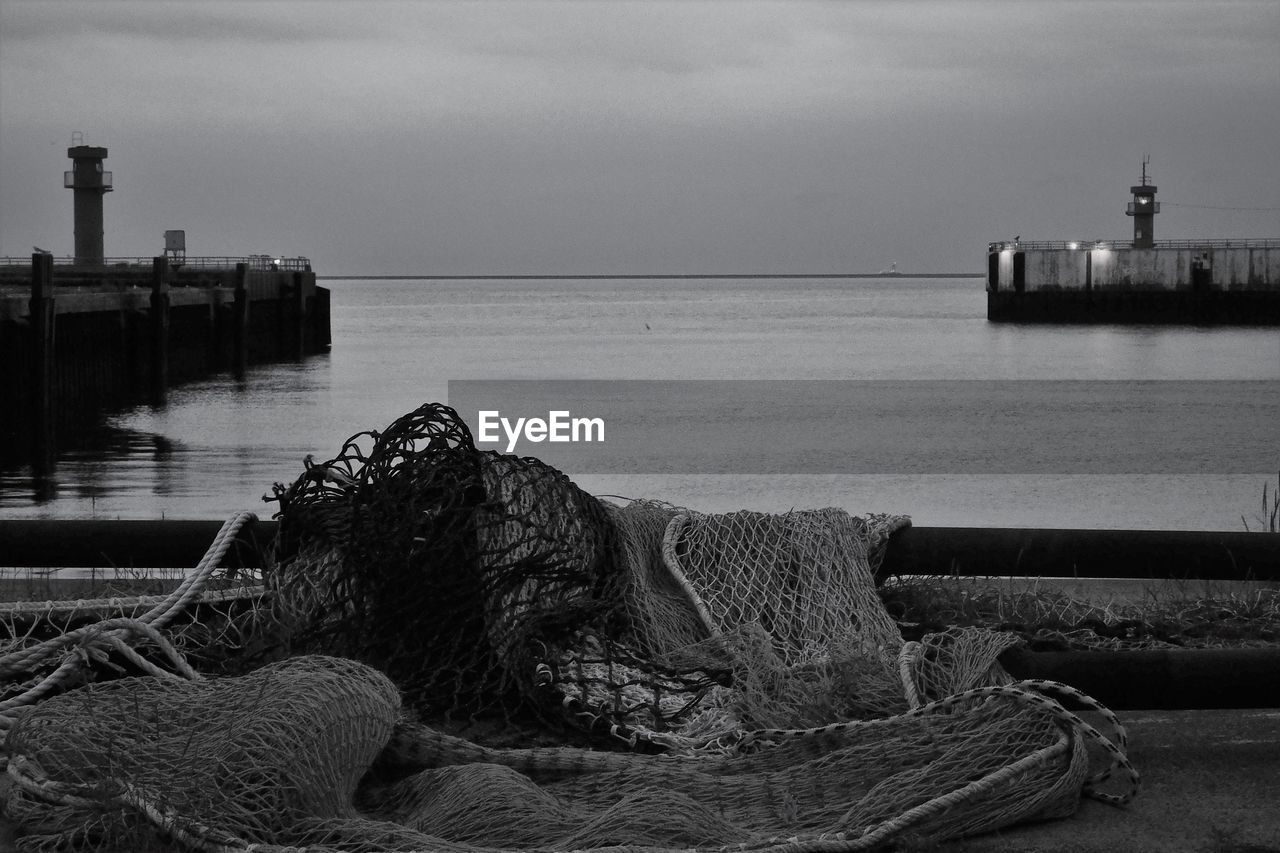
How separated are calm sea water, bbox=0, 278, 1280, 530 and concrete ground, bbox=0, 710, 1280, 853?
12062mm

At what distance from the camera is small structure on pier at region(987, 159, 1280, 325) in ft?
227

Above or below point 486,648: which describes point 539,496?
above

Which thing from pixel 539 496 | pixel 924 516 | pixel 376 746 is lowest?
pixel 924 516

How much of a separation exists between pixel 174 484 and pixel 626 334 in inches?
2160

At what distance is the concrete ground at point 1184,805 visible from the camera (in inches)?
111

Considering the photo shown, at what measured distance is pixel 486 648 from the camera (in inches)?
148

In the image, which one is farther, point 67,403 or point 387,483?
point 67,403

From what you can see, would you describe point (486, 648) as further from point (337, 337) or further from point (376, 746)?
point (337, 337)

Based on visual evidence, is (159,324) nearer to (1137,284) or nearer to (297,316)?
(297,316)

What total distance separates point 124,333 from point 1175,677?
35532 mm

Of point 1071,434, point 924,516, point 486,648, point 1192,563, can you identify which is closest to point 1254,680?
point 1192,563

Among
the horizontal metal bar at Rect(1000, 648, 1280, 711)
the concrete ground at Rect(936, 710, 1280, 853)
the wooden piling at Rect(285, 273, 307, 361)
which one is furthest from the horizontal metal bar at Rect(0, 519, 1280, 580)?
the wooden piling at Rect(285, 273, 307, 361)

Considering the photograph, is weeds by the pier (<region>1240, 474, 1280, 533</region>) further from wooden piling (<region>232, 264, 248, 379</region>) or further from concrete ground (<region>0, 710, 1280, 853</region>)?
wooden piling (<region>232, 264, 248, 379</region>)

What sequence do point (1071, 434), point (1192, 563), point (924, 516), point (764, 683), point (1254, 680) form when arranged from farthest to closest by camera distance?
point (1071, 434) → point (924, 516) → point (1192, 563) → point (764, 683) → point (1254, 680)
